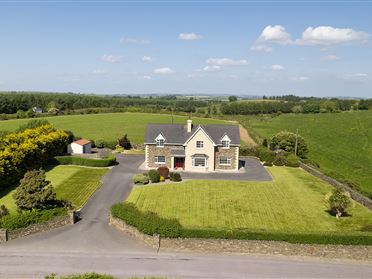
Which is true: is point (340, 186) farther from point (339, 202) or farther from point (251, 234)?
point (251, 234)

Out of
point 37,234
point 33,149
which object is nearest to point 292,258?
point 37,234

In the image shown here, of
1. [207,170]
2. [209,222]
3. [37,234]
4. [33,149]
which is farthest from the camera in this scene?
[207,170]

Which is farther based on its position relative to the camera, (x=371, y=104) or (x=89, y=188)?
(x=371, y=104)

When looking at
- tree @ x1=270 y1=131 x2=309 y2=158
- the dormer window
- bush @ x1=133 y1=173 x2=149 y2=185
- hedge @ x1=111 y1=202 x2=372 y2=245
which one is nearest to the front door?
the dormer window

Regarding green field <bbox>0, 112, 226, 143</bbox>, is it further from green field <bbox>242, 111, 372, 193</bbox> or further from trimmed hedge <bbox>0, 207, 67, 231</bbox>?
trimmed hedge <bbox>0, 207, 67, 231</bbox>

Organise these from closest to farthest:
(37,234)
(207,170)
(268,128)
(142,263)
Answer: (142,263) → (37,234) → (207,170) → (268,128)

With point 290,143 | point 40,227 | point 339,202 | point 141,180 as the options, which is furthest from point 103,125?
point 339,202

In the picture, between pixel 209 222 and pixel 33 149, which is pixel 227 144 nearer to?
pixel 209 222

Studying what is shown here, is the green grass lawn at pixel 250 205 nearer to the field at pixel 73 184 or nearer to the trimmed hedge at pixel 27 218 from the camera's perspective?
the field at pixel 73 184
